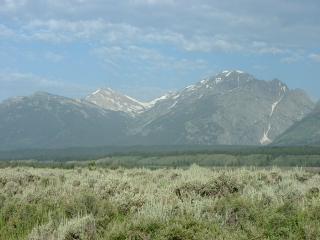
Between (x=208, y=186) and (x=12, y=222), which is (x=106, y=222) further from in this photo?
(x=208, y=186)

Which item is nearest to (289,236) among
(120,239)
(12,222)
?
(120,239)

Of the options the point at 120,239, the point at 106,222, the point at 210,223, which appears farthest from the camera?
the point at 106,222

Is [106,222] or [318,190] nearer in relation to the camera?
[106,222]

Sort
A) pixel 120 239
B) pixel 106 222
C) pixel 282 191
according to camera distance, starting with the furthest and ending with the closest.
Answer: pixel 282 191 → pixel 106 222 → pixel 120 239

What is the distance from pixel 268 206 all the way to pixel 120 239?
4.44m

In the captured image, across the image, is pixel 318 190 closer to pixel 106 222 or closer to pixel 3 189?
pixel 106 222

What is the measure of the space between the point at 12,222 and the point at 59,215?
1.23 m

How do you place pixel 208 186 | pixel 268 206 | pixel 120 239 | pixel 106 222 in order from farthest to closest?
1. pixel 208 186
2. pixel 268 206
3. pixel 106 222
4. pixel 120 239

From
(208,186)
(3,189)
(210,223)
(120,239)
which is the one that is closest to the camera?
(120,239)

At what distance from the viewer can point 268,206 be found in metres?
13.5

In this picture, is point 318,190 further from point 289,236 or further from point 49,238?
point 49,238

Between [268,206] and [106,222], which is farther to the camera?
[268,206]

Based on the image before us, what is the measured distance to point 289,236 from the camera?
36.2 ft

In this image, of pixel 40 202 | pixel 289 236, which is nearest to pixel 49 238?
pixel 289 236
